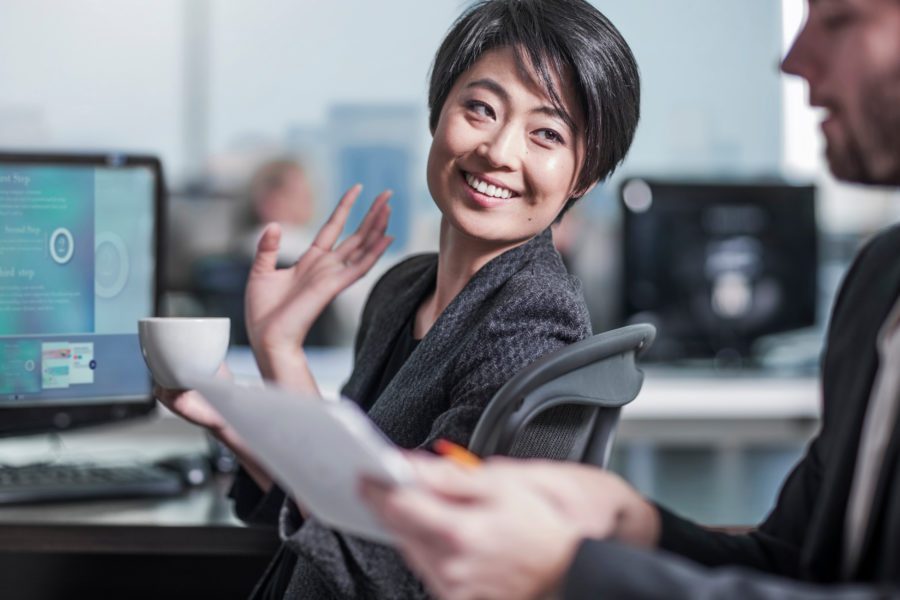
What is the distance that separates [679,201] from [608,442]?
106 inches

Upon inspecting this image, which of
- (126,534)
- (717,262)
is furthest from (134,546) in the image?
(717,262)

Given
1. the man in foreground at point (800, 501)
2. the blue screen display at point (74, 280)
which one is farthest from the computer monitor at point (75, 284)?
the man in foreground at point (800, 501)

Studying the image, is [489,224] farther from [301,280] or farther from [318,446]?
[318,446]

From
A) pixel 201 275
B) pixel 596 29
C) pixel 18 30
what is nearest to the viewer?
pixel 596 29

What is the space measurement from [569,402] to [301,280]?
607 mm

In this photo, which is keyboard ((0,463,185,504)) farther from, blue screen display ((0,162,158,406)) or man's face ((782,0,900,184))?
man's face ((782,0,900,184))

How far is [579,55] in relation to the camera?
1.27m

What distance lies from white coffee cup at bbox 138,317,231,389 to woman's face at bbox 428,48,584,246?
328 millimetres

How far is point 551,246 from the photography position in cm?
138

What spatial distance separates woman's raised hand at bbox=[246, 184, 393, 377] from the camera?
5.05 feet

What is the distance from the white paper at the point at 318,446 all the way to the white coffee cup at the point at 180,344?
418mm

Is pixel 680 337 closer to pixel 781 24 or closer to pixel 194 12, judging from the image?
pixel 781 24

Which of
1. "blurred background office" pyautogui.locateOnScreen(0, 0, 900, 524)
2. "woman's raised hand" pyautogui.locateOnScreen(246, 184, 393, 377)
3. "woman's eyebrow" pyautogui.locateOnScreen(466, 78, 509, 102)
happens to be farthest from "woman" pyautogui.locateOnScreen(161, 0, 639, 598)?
"blurred background office" pyautogui.locateOnScreen(0, 0, 900, 524)

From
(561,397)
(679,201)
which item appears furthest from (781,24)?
(561,397)
